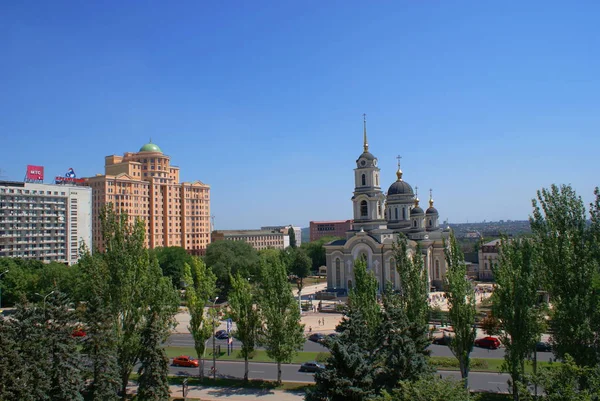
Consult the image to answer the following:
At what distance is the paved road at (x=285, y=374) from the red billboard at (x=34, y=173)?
191ft

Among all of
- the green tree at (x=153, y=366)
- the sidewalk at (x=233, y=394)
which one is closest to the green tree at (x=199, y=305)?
the sidewalk at (x=233, y=394)

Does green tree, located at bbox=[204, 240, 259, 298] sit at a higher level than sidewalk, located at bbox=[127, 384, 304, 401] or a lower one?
higher

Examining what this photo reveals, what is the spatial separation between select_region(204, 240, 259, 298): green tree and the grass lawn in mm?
24753

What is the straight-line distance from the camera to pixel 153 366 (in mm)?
22797

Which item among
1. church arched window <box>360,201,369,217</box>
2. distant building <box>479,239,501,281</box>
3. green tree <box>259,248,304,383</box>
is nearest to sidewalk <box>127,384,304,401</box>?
green tree <box>259,248,304,383</box>

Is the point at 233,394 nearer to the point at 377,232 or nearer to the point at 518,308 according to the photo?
the point at 518,308

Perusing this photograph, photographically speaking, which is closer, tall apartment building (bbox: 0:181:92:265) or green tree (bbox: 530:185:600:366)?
green tree (bbox: 530:185:600:366)

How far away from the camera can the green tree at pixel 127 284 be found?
23.3m

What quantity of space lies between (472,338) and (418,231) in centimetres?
4070

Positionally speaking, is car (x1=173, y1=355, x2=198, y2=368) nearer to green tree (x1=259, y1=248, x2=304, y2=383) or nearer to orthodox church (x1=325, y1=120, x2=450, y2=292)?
green tree (x1=259, y1=248, x2=304, y2=383)

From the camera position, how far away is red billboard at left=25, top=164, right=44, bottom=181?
76500 mm

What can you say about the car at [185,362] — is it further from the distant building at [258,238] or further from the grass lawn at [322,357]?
the distant building at [258,238]

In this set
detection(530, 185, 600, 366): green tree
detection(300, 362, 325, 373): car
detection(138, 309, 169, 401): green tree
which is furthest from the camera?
detection(300, 362, 325, 373): car

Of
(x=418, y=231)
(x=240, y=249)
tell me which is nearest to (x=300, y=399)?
(x=418, y=231)
